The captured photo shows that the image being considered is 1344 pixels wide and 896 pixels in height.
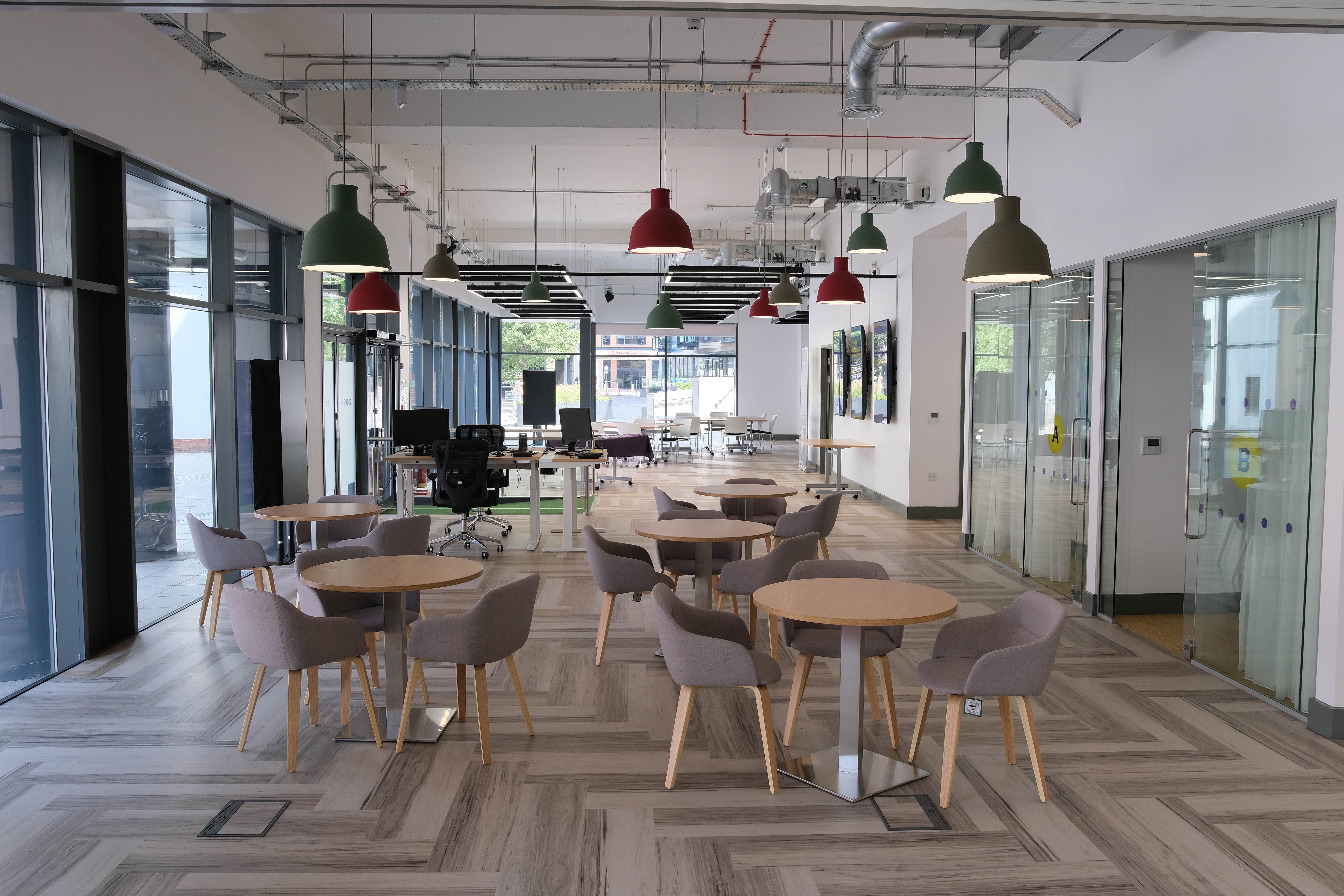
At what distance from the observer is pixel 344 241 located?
4.82 m

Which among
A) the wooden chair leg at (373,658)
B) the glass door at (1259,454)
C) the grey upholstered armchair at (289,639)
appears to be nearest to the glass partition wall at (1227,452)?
the glass door at (1259,454)

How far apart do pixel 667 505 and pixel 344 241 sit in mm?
3166

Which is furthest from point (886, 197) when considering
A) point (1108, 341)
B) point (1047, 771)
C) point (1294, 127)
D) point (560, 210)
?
point (1047, 771)

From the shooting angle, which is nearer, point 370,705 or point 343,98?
point 370,705

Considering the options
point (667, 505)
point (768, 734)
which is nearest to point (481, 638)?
point (768, 734)

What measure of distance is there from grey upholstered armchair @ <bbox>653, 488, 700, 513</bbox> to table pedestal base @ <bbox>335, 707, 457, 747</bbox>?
102 inches

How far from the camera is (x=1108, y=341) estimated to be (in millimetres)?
6766

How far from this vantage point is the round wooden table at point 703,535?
Result: 545cm

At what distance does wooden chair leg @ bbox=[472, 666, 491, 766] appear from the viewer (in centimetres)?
412

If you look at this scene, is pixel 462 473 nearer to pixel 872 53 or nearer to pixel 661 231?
pixel 661 231

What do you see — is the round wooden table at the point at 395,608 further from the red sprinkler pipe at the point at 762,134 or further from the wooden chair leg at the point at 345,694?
the red sprinkler pipe at the point at 762,134

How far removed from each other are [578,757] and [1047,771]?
2.10 meters

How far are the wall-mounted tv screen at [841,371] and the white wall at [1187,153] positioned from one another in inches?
246

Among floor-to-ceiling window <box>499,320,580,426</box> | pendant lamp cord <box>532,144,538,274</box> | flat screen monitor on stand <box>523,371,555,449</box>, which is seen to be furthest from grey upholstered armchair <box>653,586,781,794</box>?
floor-to-ceiling window <box>499,320,580,426</box>
